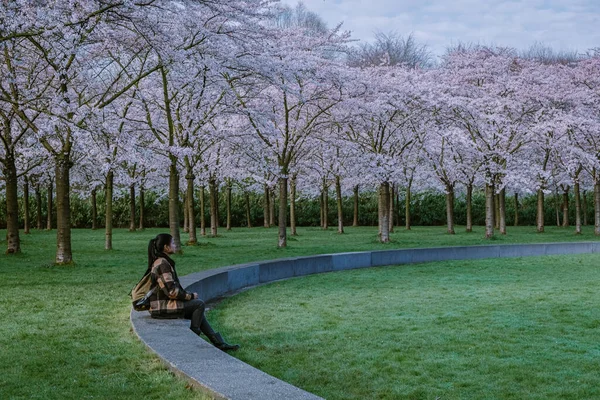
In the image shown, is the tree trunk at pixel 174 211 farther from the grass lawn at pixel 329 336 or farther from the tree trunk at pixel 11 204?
the grass lawn at pixel 329 336

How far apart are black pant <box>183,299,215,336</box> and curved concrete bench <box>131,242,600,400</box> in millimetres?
116

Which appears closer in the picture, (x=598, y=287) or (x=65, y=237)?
(x=598, y=287)

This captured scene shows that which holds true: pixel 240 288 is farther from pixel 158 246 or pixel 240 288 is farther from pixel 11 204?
pixel 11 204

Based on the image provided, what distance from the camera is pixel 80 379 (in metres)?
6.55

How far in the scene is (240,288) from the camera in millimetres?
14898

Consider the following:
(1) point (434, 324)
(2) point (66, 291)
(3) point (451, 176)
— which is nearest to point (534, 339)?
(1) point (434, 324)

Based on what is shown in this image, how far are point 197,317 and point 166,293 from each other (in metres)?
0.49

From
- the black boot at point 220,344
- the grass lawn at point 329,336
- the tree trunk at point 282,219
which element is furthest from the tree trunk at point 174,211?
the black boot at point 220,344

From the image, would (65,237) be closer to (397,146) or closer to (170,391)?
(170,391)

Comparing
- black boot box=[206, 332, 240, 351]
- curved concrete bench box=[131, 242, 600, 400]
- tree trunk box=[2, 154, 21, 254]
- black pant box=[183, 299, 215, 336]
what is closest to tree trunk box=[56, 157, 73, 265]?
tree trunk box=[2, 154, 21, 254]

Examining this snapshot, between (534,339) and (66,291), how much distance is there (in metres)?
8.01

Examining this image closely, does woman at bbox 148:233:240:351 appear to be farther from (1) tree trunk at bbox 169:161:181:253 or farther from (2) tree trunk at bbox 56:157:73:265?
(1) tree trunk at bbox 169:161:181:253

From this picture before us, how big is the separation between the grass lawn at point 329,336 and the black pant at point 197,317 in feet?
1.72

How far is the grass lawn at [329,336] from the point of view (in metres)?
6.61
